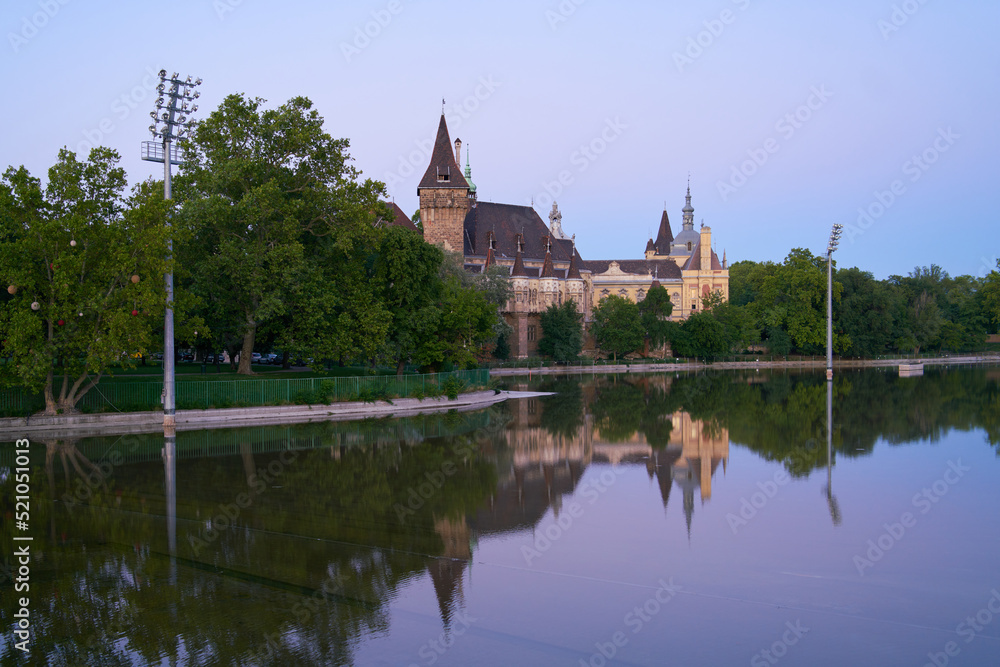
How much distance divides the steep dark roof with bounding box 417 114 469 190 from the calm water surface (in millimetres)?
50673

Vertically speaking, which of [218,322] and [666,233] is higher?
[666,233]

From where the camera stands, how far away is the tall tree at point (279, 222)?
29938mm

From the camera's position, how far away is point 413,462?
18984 mm

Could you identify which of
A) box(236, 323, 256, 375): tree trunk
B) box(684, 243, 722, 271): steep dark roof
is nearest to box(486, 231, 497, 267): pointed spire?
box(684, 243, 722, 271): steep dark roof

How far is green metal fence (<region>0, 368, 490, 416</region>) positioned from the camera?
85.4 feet

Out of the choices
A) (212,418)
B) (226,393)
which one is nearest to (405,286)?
(226,393)

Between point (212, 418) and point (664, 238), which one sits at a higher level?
point (664, 238)

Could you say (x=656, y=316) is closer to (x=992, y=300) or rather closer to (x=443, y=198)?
(x=443, y=198)

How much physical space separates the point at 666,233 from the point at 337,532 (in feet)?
344

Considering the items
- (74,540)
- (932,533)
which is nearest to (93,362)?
(74,540)

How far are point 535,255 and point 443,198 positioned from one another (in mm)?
15324

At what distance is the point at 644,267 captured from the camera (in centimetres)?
10038

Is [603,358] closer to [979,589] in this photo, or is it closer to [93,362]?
[93,362]

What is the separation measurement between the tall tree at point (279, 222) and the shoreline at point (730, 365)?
93.2ft
